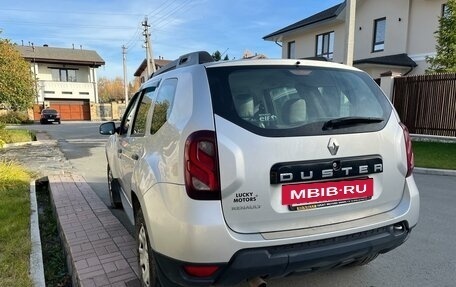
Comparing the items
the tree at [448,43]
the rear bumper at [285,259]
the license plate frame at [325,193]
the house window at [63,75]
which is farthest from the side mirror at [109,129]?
the house window at [63,75]

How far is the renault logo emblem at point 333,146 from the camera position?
225 centimetres

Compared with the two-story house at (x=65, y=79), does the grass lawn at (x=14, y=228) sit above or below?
below

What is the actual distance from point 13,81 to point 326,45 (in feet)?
64.5

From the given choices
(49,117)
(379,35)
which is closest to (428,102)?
(379,35)

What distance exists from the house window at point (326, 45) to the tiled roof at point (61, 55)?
3278cm

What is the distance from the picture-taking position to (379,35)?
68.3 feet

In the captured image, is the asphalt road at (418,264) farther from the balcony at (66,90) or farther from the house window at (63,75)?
the house window at (63,75)

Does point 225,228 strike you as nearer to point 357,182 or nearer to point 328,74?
point 357,182

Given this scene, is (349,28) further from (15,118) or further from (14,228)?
(15,118)

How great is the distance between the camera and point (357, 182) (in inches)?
92.8

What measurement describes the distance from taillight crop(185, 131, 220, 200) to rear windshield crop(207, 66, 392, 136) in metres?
0.19

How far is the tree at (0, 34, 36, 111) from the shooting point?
725 inches

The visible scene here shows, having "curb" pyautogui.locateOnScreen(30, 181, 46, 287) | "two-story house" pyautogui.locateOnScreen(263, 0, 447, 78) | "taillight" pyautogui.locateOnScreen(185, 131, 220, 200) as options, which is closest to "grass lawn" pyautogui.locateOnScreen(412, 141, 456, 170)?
"two-story house" pyautogui.locateOnScreen(263, 0, 447, 78)

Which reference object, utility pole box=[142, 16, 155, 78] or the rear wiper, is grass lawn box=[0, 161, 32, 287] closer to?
the rear wiper
